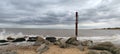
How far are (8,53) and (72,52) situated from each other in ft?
14.0

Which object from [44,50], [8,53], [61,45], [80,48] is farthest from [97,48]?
[8,53]

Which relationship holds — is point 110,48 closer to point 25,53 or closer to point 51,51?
point 51,51

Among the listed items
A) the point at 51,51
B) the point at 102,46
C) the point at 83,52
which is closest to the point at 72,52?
the point at 83,52

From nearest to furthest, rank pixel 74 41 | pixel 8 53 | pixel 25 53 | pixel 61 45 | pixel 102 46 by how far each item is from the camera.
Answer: pixel 8 53, pixel 25 53, pixel 102 46, pixel 61 45, pixel 74 41

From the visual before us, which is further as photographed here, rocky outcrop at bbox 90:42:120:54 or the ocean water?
the ocean water

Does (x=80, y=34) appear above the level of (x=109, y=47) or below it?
below

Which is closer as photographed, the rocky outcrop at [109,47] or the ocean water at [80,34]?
the rocky outcrop at [109,47]

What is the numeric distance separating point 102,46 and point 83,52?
1.57 metres

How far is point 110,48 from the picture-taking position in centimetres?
1153

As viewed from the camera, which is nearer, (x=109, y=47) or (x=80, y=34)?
(x=109, y=47)

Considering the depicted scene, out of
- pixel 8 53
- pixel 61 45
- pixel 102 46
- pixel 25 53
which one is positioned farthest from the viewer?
pixel 61 45

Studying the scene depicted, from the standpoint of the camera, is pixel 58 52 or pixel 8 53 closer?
pixel 8 53

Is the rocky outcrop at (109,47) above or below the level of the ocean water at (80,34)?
above

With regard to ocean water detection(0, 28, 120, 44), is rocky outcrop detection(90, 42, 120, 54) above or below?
above
